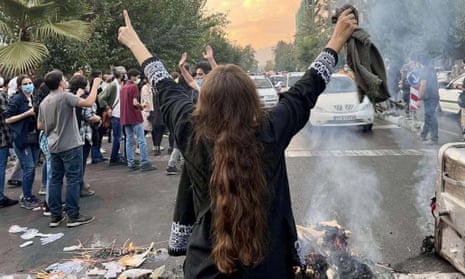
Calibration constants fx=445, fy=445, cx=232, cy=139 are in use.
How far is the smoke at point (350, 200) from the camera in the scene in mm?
4656

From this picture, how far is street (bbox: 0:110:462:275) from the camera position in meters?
4.44

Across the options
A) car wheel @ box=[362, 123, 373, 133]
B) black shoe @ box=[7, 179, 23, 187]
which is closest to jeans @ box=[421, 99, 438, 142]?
car wheel @ box=[362, 123, 373, 133]

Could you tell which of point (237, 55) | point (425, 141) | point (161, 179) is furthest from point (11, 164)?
point (237, 55)

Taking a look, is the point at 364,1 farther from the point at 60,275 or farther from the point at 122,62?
the point at 122,62

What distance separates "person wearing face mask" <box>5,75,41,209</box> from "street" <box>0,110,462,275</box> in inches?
11.2

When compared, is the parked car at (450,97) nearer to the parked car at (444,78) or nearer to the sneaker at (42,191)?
the parked car at (444,78)

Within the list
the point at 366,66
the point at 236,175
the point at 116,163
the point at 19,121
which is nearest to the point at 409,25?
the point at 366,66

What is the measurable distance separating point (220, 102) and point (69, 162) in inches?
159

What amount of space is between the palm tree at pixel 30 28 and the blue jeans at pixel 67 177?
347 centimetres

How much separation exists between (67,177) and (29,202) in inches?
57.4

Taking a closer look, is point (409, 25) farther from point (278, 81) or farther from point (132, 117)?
point (278, 81)

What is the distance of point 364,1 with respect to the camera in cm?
545

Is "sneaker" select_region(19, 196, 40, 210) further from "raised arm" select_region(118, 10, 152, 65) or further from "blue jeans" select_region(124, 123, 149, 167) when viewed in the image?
"raised arm" select_region(118, 10, 152, 65)

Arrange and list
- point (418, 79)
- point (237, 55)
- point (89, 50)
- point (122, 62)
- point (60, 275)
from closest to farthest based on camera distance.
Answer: point (60, 275), point (418, 79), point (89, 50), point (122, 62), point (237, 55)
